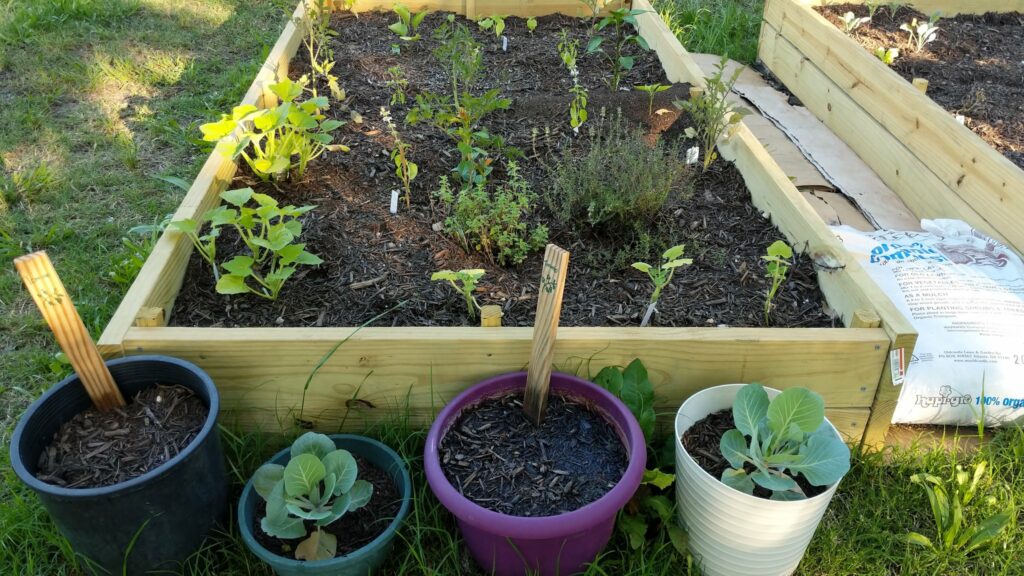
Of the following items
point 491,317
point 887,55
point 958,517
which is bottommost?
point 958,517

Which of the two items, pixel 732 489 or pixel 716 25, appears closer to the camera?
pixel 732 489

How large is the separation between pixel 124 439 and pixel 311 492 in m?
0.44

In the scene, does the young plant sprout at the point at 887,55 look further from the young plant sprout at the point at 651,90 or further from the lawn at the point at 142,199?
the young plant sprout at the point at 651,90

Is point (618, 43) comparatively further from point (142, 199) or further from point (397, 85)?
point (142, 199)

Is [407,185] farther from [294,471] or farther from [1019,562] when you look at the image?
[1019,562]

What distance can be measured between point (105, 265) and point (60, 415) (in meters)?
1.21

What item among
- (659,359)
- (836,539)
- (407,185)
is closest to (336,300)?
(407,185)

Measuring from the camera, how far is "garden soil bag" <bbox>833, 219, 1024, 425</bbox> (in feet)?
7.04

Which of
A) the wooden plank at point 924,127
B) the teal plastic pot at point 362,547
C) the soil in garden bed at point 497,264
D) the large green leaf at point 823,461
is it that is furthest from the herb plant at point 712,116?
the teal plastic pot at point 362,547

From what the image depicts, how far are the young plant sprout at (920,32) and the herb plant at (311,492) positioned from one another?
12.5 ft

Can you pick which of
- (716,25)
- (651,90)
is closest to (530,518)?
(651,90)

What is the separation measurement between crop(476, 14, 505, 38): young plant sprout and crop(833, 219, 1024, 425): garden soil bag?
81.6 inches

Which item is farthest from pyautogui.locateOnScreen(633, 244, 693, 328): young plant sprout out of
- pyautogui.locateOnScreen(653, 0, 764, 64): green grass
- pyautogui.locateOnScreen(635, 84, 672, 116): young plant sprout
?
pyautogui.locateOnScreen(653, 0, 764, 64): green grass

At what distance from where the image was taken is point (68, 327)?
1573 millimetres
